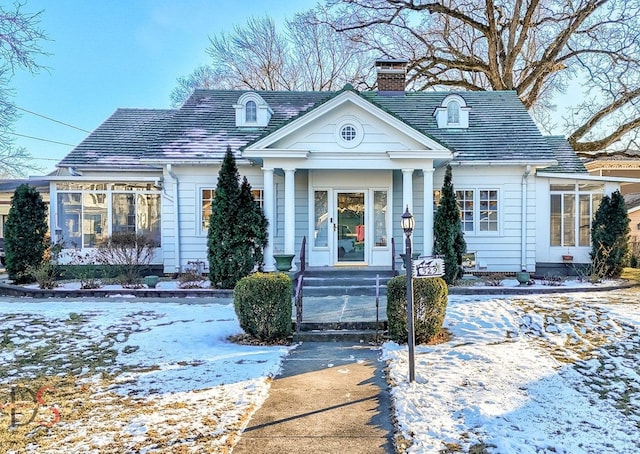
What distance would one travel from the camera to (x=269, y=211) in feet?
37.6

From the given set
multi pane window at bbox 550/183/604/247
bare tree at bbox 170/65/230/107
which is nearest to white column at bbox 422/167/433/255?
multi pane window at bbox 550/183/604/247

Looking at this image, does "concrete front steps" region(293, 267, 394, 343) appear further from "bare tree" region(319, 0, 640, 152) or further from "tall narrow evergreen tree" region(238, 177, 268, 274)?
"bare tree" region(319, 0, 640, 152)

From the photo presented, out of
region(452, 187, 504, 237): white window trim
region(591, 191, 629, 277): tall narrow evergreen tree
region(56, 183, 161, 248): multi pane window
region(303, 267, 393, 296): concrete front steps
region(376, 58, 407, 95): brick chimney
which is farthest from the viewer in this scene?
region(376, 58, 407, 95): brick chimney

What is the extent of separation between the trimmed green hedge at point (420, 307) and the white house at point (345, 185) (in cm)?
497

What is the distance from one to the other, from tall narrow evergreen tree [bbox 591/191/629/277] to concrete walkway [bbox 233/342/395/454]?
9.32 m

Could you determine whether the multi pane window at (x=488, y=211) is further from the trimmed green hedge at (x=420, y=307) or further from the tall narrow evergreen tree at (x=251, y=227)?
the trimmed green hedge at (x=420, y=307)

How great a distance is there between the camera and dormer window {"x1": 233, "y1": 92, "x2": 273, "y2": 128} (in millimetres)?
14023

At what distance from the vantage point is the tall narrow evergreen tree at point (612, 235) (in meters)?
12.3

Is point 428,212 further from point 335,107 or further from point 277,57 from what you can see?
point 277,57

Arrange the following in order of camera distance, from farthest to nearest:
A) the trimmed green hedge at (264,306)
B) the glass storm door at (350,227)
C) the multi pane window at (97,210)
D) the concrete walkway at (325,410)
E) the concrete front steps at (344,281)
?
the multi pane window at (97,210), the glass storm door at (350,227), the concrete front steps at (344,281), the trimmed green hedge at (264,306), the concrete walkway at (325,410)

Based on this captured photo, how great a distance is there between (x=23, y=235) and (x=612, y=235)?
51.4 feet

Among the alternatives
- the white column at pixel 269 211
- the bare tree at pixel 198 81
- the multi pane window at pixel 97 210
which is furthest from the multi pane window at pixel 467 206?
the bare tree at pixel 198 81

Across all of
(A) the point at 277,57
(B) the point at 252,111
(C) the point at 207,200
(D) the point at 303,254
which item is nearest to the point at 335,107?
(D) the point at 303,254

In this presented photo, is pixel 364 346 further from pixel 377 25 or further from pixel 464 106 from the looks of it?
pixel 377 25
